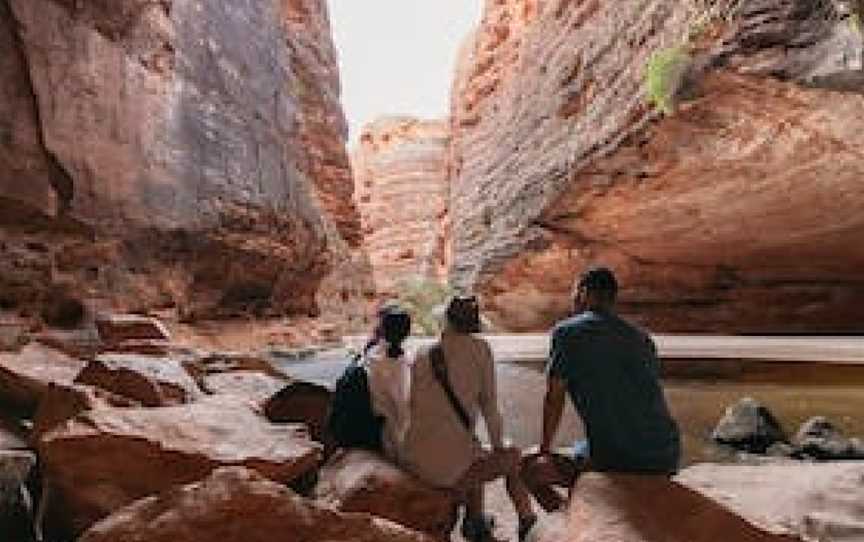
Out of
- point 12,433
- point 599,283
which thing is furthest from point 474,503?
point 12,433

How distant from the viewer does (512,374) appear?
1555 cm

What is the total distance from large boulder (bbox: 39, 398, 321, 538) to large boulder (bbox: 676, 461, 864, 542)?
224 cm

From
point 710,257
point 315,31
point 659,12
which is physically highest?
point 315,31

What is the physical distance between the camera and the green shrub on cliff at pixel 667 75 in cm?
1264

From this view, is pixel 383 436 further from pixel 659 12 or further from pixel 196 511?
pixel 659 12

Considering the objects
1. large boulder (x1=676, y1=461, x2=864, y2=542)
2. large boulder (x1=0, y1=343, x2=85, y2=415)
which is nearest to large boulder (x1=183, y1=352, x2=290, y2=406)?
large boulder (x1=0, y1=343, x2=85, y2=415)

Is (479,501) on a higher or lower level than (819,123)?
lower

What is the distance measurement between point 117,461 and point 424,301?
28638 mm

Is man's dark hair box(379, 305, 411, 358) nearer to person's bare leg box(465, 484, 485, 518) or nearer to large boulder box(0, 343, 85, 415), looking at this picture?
person's bare leg box(465, 484, 485, 518)

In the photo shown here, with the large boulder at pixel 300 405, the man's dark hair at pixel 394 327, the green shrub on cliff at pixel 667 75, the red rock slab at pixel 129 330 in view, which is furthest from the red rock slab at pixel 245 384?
the green shrub on cliff at pixel 667 75

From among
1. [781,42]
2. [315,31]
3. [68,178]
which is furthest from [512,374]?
[315,31]

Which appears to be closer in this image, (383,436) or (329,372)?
(383,436)

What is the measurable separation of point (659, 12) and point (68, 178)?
921cm

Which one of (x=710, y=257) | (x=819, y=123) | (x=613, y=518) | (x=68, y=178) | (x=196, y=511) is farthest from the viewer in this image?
(x=710, y=257)
